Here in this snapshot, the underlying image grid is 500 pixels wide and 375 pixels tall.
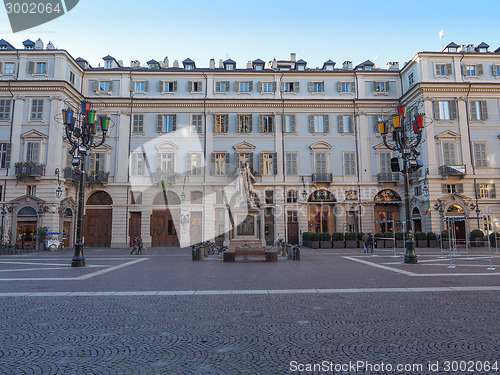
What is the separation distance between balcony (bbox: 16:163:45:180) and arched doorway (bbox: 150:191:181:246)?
10.4 metres

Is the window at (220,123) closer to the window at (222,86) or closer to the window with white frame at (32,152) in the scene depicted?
the window at (222,86)

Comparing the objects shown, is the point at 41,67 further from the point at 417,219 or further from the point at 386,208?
the point at 417,219

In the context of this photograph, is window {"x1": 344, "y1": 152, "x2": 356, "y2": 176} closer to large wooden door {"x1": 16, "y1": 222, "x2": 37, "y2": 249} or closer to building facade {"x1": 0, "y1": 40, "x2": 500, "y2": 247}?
building facade {"x1": 0, "y1": 40, "x2": 500, "y2": 247}

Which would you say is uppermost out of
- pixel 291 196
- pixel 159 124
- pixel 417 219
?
pixel 159 124

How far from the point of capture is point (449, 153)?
111 ft

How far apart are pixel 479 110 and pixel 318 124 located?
15.4 metres

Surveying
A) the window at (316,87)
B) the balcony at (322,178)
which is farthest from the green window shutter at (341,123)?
the balcony at (322,178)

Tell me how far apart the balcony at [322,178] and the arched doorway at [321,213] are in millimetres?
1473

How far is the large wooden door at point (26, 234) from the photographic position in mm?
31078

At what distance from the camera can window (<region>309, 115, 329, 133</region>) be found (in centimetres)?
3709

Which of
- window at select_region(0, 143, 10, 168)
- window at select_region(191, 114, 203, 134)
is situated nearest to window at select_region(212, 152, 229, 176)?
window at select_region(191, 114, 203, 134)

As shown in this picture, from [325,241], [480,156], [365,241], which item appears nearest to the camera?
[365,241]

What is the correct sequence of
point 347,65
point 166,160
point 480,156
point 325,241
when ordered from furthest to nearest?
point 347,65
point 166,160
point 480,156
point 325,241

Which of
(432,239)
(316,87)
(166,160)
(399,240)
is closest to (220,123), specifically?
(166,160)
